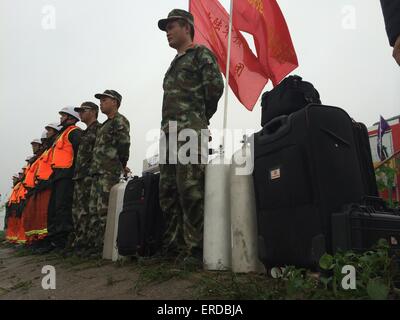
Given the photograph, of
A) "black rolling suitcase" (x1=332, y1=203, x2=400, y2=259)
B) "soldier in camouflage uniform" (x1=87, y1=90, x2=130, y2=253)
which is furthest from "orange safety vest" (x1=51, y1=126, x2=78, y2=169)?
"black rolling suitcase" (x1=332, y1=203, x2=400, y2=259)

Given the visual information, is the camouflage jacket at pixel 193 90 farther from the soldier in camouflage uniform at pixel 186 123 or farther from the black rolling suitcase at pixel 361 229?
the black rolling suitcase at pixel 361 229

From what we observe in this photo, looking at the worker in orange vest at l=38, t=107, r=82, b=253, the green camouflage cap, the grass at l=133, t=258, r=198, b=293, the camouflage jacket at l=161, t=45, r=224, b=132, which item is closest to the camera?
the grass at l=133, t=258, r=198, b=293

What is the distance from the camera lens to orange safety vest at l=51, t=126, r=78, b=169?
18.5 ft

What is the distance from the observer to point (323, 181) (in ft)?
6.68

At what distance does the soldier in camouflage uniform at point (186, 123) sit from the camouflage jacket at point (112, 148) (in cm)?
150

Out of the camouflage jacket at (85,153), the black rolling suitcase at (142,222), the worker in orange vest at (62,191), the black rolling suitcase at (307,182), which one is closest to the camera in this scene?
the black rolling suitcase at (307,182)

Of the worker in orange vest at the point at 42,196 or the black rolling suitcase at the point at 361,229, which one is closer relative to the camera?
the black rolling suitcase at the point at 361,229

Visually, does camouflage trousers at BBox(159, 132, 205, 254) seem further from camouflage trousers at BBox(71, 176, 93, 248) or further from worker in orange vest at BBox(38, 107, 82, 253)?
worker in orange vest at BBox(38, 107, 82, 253)

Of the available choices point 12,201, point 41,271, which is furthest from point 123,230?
point 12,201

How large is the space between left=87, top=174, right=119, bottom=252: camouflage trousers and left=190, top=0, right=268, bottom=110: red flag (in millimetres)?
2917

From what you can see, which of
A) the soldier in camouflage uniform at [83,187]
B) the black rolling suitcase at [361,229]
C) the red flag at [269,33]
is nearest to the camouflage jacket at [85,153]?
the soldier in camouflage uniform at [83,187]

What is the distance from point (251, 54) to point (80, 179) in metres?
3.66

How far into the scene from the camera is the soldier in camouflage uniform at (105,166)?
4602mm

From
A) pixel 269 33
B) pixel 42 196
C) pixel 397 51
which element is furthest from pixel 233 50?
pixel 397 51
